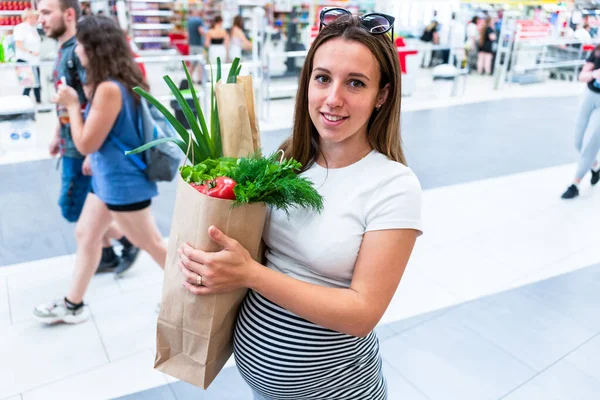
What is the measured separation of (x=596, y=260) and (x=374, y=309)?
302 cm

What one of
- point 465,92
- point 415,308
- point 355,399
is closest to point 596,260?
point 415,308

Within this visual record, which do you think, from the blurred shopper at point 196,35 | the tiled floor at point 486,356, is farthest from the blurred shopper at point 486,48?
the tiled floor at point 486,356

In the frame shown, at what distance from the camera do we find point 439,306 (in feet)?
9.06

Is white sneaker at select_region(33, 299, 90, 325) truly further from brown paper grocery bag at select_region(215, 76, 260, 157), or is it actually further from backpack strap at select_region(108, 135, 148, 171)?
brown paper grocery bag at select_region(215, 76, 260, 157)

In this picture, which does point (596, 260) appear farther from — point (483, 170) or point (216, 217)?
point (216, 217)

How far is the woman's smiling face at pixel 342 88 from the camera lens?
994mm

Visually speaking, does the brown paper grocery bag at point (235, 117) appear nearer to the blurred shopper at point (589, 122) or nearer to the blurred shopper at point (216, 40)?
the blurred shopper at point (589, 122)

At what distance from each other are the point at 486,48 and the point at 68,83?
11312mm

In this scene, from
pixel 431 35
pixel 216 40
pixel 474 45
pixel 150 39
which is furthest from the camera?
pixel 474 45

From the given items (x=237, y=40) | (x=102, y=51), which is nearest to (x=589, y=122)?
(x=102, y=51)

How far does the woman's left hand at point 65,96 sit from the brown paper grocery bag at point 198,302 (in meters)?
1.34

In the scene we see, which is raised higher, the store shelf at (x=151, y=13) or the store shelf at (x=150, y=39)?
the store shelf at (x=151, y=13)

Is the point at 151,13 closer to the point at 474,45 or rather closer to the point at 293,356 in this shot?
the point at 474,45

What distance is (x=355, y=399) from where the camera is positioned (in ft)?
3.92
